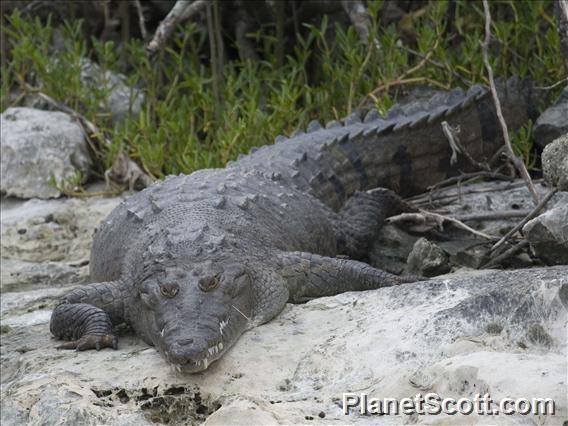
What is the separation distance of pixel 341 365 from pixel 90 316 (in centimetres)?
144

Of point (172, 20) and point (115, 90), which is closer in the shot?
point (172, 20)

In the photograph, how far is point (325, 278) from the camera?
4816 mm

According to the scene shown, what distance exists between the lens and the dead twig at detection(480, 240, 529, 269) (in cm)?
502

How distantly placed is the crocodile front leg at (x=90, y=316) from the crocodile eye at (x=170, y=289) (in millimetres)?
445

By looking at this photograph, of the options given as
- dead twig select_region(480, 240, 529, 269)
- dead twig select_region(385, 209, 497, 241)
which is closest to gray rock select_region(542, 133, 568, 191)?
dead twig select_region(480, 240, 529, 269)

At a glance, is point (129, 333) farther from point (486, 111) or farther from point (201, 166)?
point (486, 111)

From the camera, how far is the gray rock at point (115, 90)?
26.4 ft

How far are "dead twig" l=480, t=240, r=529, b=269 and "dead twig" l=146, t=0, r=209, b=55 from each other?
3089mm

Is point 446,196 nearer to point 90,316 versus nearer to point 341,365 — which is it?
point 90,316

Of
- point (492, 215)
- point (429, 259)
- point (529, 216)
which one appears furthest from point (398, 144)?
point (529, 216)

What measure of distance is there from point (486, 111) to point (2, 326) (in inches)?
142

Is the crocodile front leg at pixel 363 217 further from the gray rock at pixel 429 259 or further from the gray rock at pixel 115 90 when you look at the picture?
the gray rock at pixel 115 90

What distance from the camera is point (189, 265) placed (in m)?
4.30

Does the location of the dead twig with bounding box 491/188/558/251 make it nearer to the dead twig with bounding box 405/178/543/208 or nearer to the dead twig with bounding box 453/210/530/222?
the dead twig with bounding box 453/210/530/222
